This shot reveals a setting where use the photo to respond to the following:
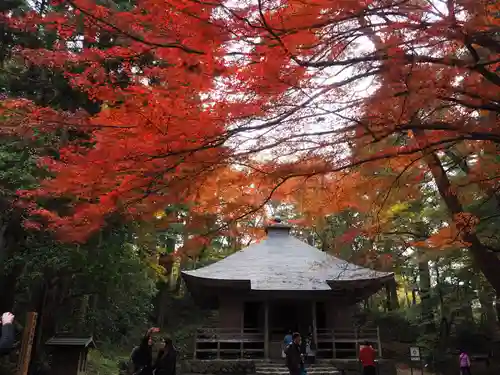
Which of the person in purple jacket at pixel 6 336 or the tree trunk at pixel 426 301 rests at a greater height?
the tree trunk at pixel 426 301

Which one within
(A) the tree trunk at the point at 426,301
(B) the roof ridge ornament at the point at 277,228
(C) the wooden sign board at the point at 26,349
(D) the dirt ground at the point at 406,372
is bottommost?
(D) the dirt ground at the point at 406,372

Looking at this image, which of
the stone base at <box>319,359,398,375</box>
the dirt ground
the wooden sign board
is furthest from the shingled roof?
the wooden sign board

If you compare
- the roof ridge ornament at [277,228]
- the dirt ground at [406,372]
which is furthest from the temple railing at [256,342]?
the roof ridge ornament at [277,228]

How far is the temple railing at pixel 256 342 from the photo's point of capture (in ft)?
44.7

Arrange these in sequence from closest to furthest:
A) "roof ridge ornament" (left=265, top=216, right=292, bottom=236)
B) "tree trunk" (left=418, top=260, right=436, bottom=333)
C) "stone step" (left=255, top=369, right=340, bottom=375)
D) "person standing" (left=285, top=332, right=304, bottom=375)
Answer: "person standing" (left=285, top=332, right=304, bottom=375)
"stone step" (left=255, top=369, right=340, bottom=375)
"roof ridge ornament" (left=265, top=216, right=292, bottom=236)
"tree trunk" (left=418, top=260, right=436, bottom=333)

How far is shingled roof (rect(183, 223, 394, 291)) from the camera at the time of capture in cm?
1411

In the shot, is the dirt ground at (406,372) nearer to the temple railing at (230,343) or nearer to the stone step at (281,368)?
the stone step at (281,368)

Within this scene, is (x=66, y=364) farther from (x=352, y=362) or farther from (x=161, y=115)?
(x=352, y=362)

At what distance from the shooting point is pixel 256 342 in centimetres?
1411

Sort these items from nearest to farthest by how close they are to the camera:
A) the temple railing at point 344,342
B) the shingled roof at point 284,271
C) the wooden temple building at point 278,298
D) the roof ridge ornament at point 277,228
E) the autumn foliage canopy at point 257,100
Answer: the autumn foliage canopy at point 257,100, the temple railing at point 344,342, the wooden temple building at point 278,298, the shingled roof at point 284,271, the roof ridge ornament at point 277,228

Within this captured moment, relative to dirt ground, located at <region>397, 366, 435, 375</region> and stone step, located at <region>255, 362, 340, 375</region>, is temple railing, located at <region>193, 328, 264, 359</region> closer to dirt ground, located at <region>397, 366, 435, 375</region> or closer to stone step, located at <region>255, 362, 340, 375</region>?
stone step, located at <region>255, 362, 340, 375</region>

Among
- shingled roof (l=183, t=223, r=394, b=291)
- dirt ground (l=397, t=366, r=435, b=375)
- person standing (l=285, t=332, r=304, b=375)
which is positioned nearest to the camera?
person standing (l=285, t=332, r=304, b=375)

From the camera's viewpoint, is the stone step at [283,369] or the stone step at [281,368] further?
the stone step at [281,368]

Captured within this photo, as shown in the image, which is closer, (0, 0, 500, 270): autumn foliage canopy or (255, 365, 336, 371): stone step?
(0, 0, 500, 270): autumn foliage canopy
